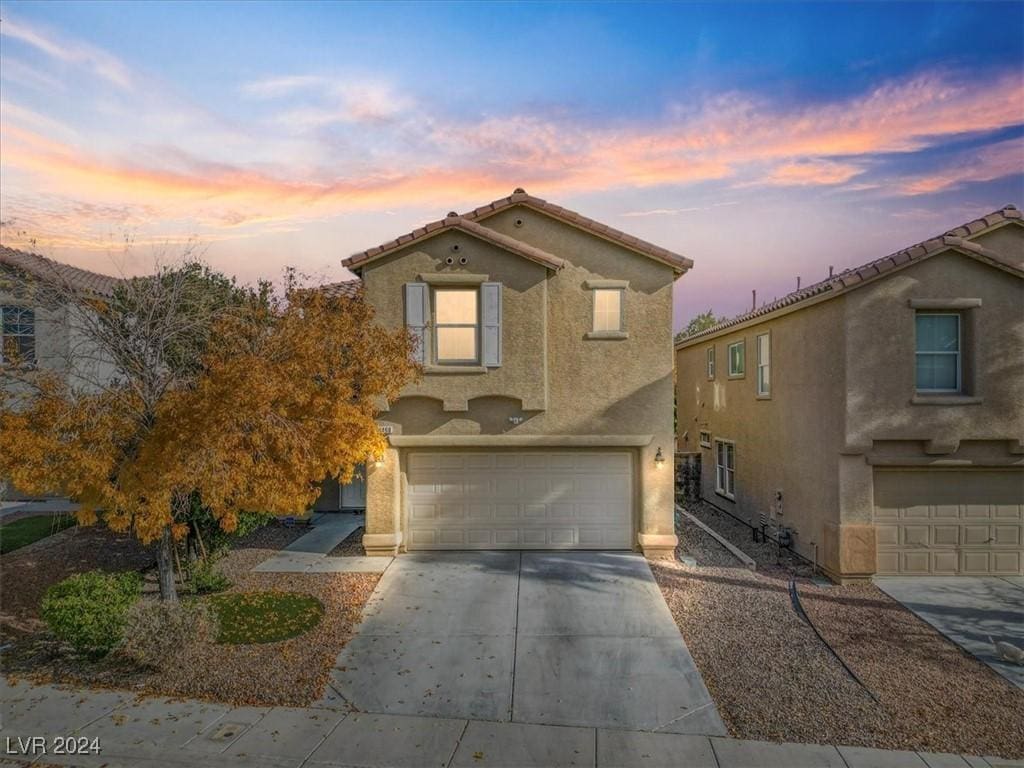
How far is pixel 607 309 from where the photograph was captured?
12.7 meters

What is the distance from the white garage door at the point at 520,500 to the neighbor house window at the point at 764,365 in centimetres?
475

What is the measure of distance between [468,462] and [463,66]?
853cm

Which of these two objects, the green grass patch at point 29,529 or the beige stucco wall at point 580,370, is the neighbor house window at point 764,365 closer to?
the beige stucco wall at point 580,370

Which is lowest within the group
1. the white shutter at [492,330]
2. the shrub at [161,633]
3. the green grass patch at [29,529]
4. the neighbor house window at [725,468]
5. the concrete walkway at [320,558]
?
the concrete walkway at [320,558]

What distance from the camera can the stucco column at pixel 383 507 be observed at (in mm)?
12492

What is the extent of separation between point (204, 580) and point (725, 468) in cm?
1464

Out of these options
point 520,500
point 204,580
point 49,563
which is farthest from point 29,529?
point 520,500

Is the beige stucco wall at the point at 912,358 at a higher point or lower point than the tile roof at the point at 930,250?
lower

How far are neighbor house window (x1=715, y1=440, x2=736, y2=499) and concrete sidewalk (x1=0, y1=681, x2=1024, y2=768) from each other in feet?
38.3

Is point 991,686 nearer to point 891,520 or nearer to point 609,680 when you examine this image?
point 891,520

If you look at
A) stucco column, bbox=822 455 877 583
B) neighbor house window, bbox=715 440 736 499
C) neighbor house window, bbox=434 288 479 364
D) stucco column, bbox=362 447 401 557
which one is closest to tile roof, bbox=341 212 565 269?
neighbor house window, bbox=434 288 479 364

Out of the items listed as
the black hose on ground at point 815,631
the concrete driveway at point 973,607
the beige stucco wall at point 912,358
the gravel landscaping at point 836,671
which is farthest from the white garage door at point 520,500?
the concrete driveway at point 973,607

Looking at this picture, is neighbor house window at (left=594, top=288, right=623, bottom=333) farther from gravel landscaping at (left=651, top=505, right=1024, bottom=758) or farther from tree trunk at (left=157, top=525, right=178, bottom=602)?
tree trunk at (left=157, top=525, right=178, bottom=602)

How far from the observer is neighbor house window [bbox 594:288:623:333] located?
41.5 feet
